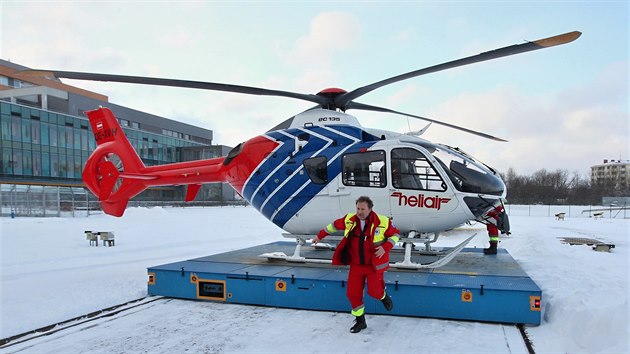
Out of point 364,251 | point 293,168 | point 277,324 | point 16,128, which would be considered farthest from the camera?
point 16,128

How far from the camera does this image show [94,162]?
32.4ft

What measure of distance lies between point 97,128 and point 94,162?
0.97 m

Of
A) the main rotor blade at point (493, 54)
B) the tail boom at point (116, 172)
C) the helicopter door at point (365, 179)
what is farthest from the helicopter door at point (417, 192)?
the tail boom at point (116, 172)

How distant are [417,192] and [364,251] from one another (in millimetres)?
2065

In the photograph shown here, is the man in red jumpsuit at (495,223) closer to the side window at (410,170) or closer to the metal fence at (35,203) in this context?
the side window at (410,170)

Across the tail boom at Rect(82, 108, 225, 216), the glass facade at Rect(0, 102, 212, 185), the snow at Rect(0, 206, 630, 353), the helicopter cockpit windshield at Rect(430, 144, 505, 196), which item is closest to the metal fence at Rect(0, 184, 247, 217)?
the glass facade at Rect(0, 102, 212, 185)

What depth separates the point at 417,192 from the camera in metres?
6.55

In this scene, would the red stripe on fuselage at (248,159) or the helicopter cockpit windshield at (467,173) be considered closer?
the helicopter cockpit windshield at (467,173)

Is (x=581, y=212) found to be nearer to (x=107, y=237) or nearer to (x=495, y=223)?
(x=495, y=223)

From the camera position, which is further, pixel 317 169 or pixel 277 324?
pixel 317 169

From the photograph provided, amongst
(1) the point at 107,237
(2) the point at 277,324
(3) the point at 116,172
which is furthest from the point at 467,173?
→ (1) the point at 107,237

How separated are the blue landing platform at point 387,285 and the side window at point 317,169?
1.45 metres

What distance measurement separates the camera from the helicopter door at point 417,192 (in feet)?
21.3

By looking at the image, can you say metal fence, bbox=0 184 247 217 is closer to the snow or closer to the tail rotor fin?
the tail rotor fin
